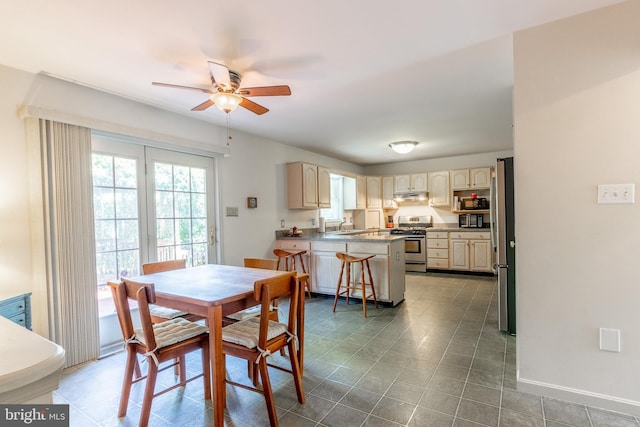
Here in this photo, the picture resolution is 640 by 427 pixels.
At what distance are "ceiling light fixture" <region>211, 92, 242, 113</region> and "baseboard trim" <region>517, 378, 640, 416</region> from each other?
108 inches

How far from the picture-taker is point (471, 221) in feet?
20.1

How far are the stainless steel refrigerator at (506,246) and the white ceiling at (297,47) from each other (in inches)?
32.1

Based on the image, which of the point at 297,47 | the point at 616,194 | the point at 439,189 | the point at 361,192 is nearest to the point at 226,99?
the point at 297,47

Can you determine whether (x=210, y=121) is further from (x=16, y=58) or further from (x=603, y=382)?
(x=603, y=382)

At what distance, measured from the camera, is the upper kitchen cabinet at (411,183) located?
665 cm

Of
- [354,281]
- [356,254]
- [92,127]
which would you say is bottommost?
A: [354,281]

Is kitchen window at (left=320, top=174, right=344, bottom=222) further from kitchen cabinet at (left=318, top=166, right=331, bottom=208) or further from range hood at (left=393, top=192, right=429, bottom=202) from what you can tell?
range hood at (left=393, top=192, right=429, bottom=202)

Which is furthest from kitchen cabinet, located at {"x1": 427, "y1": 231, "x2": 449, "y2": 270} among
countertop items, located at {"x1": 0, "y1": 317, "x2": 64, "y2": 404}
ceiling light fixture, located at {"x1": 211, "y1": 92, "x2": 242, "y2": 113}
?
countertop items, located at {"x1": 0, "y1": 317, "x2": 64, "y2": 404}

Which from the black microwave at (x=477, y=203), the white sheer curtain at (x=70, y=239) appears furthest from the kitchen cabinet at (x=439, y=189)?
the white sheer curtain at (x=70, y=239)

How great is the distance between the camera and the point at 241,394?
213 centimetres

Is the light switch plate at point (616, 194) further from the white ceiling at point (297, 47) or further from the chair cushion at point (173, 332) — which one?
the chair cushion at point (173, 332)

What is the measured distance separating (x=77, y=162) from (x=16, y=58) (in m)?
0.80

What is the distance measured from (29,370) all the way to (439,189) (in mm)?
6632

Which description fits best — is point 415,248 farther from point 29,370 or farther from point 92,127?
point 29,370
